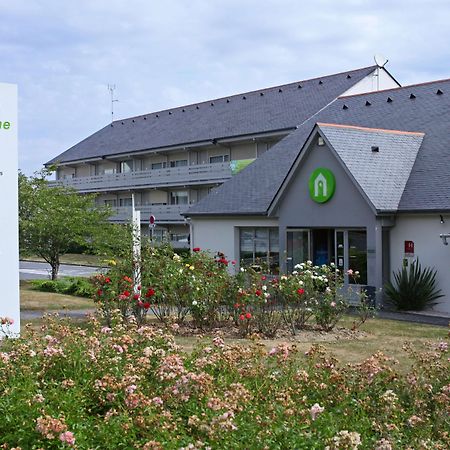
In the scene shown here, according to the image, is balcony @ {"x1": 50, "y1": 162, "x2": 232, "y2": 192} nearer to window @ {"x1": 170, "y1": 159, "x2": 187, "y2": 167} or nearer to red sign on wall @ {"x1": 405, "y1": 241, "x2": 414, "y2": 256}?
window @ {"x1": 170, "y1": 159, "x2": 187, "y2": 167}

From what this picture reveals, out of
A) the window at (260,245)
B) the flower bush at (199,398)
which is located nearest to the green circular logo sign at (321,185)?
the window at (260,245)

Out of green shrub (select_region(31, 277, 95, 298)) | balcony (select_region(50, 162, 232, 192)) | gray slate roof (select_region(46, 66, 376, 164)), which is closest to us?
green shrub (select_region(31, 277, 95, 298))

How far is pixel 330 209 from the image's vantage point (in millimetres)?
22984

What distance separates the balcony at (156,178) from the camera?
154ft

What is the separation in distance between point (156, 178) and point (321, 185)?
30.9 metres

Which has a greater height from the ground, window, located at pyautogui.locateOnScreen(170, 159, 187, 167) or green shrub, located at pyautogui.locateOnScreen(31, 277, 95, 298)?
window, located at pyautogui.locateOnScreen(170, 159, 187, 167)

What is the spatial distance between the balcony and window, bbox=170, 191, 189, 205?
55.0 inches

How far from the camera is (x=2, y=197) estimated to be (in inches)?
498

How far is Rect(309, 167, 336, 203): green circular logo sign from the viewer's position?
895 inches

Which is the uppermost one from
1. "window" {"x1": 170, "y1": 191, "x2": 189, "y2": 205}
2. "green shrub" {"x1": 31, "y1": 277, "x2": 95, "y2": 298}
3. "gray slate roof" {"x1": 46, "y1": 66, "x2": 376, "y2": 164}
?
"gray slate roof" {"x1": 46, "y1": 66, "x2": 376, "y2": 164}

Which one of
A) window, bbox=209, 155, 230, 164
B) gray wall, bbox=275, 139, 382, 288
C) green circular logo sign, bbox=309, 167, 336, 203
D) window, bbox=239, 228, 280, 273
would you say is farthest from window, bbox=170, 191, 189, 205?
green circular logo sign, bbox=309, 167, 336, 203

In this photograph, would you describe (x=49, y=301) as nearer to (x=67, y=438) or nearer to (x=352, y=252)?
(x=352, y=252)

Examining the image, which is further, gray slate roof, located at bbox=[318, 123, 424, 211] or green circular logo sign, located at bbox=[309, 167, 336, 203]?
green circular logo sign, located at bbox=[309, 167, 336, 203]

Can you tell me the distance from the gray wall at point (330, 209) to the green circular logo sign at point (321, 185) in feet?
0.50
